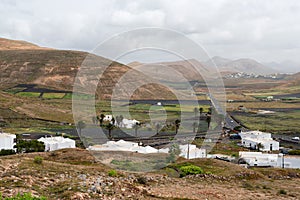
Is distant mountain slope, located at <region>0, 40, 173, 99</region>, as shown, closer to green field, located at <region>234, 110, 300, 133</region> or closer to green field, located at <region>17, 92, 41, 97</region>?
green field, located at <region>17, 92, 41, 97</region>

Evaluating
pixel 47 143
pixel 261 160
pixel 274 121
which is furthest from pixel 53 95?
pixel 261 160

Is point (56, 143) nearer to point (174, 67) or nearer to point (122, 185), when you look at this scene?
point (174, 67)

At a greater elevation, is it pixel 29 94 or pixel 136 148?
pixel 29 94

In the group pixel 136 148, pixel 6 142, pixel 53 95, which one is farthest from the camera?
pixel 53 95

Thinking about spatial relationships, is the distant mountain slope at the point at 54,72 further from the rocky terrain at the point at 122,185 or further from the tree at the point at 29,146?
the rocky terrain at the point at 122,185

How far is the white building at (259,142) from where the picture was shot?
5625cm

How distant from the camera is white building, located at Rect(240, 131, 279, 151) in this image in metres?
56.2

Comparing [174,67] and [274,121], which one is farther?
[274,121]

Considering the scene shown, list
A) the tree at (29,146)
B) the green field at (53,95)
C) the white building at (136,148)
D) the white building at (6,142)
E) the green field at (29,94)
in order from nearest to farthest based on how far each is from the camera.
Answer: the tree at (29,146)
the white building at (136,148)
the white building at (6,142)
the green field at (29,94)
the green field at (53,95)

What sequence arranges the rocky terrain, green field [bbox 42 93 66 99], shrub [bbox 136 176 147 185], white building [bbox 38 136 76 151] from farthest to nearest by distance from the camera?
green field [bbox 42 93 66 99] < white building [bbox 38 136 76 151] < shrub [bbox 136 176 147 185] < the rocky terrain

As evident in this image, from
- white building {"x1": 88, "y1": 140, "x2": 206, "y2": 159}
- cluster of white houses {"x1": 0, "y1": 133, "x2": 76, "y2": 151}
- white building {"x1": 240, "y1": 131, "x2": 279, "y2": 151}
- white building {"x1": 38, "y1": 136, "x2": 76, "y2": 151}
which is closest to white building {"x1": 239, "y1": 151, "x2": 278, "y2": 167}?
white building {"x1": 88, "y1": 140, "x2": 206, "y2": 159}

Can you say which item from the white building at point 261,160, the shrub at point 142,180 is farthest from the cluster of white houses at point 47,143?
the shrub at point 142,180

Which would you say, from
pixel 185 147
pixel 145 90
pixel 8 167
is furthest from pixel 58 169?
pixel 145 90

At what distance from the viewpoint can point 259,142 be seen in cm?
5697
